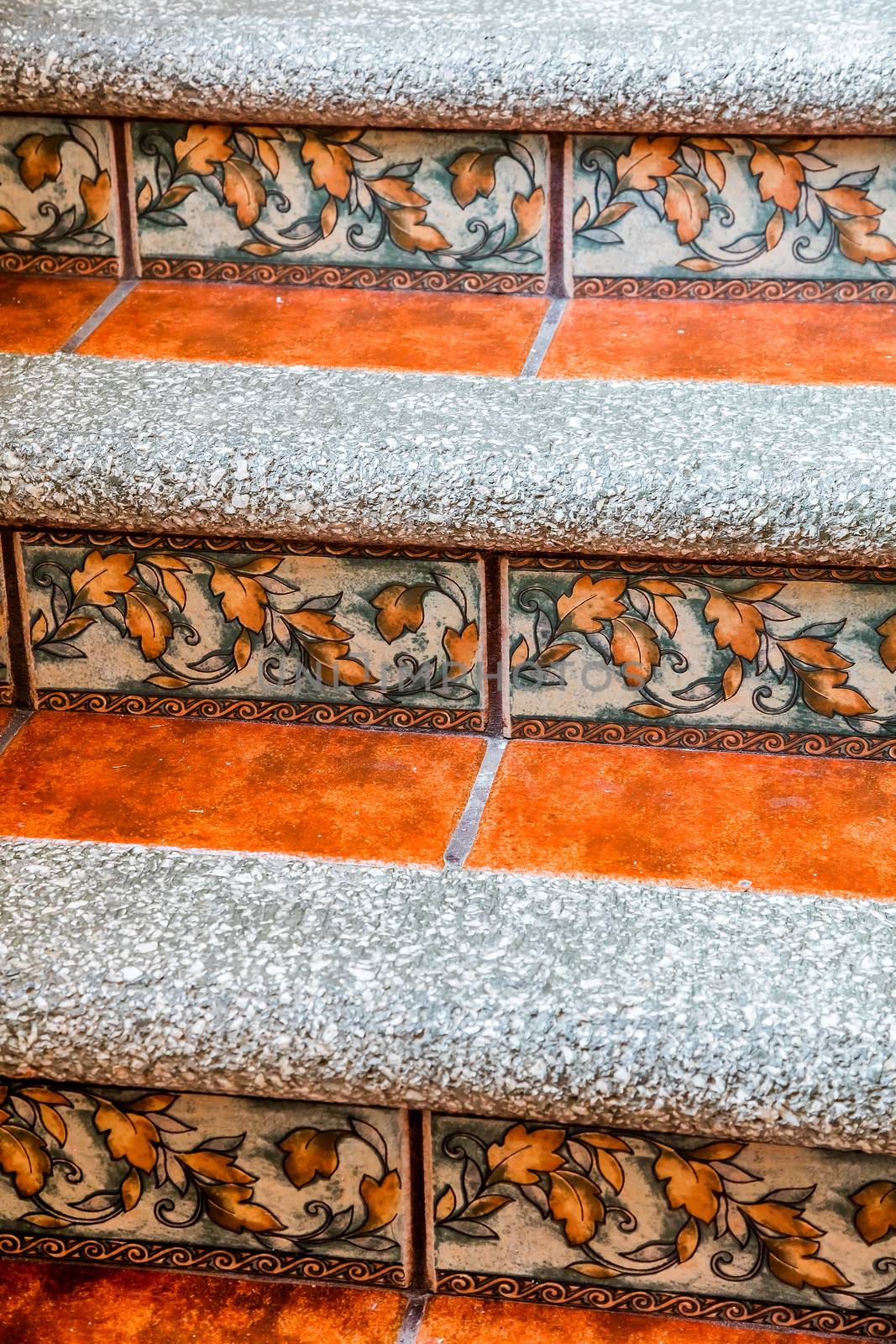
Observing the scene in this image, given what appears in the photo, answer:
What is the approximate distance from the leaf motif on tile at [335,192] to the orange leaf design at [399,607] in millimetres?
371

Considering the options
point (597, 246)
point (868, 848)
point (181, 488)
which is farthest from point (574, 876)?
point (597, 246)

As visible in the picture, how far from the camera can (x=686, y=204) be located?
114 centimetres

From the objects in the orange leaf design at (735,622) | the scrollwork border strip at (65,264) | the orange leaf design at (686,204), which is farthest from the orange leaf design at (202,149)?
the orange leaf design at (735,622)

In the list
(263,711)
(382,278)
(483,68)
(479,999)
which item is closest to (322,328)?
(382,278)

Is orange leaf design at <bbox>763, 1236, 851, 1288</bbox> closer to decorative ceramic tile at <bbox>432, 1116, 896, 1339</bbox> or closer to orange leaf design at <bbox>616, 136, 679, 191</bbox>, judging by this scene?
decorative ceramic tile at <bbox>432, 1116, 896, 1339</bbox>

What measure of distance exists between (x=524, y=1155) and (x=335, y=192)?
76 cm

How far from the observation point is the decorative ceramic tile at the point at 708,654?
3.00ft

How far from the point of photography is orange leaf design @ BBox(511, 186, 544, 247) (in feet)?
3.79

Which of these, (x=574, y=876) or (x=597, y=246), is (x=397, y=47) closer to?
(x=597, y=246)

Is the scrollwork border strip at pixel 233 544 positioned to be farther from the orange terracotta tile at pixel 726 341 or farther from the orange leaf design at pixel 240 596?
the orange terracotta tile at pixel 726 341

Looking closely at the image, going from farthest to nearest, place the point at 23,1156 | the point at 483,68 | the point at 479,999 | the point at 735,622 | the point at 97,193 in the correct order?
the point at 97,193, the point at 483,68, the point at 735,622, the point at 23,1156, the point at 479,999

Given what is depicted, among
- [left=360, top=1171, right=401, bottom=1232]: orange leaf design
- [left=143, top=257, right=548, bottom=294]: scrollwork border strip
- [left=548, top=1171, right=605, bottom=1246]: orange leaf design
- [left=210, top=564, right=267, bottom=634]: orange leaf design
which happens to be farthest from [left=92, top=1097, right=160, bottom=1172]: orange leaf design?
[left=143, top=257, right=548, bottom=294]: scrollwork border strip

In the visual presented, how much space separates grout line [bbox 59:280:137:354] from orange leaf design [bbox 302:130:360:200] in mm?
179

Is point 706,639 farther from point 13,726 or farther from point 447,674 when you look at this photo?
point 13,726
